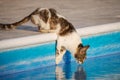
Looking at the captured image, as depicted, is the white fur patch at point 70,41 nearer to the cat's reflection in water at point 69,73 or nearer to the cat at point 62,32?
the cat at point 62,32

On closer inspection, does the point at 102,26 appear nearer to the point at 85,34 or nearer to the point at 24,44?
the point at 85,34

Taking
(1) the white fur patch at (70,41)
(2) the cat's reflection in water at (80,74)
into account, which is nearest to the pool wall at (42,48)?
(1) the white fur patch at (70,41)

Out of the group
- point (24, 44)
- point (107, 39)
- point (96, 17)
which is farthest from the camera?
point (96, 17)

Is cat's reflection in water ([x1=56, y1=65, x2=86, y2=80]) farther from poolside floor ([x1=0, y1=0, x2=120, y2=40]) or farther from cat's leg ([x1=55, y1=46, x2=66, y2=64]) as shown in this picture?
poolside floor ([x1=0, y1=0, x2=120, y2=40])

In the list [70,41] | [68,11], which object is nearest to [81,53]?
[70,41]

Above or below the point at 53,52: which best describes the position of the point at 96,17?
above

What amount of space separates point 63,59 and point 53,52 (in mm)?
195

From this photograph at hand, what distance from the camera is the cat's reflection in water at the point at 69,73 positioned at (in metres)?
5.26

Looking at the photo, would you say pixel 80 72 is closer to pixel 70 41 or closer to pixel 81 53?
pixel 81 53

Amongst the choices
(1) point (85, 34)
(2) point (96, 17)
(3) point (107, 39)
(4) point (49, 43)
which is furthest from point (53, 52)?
(2) point (96, 17)

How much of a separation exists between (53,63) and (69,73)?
0.27 metres

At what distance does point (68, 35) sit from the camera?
5.38 metres

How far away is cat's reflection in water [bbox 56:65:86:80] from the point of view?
526 cm

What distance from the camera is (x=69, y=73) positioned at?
542 centimetres
